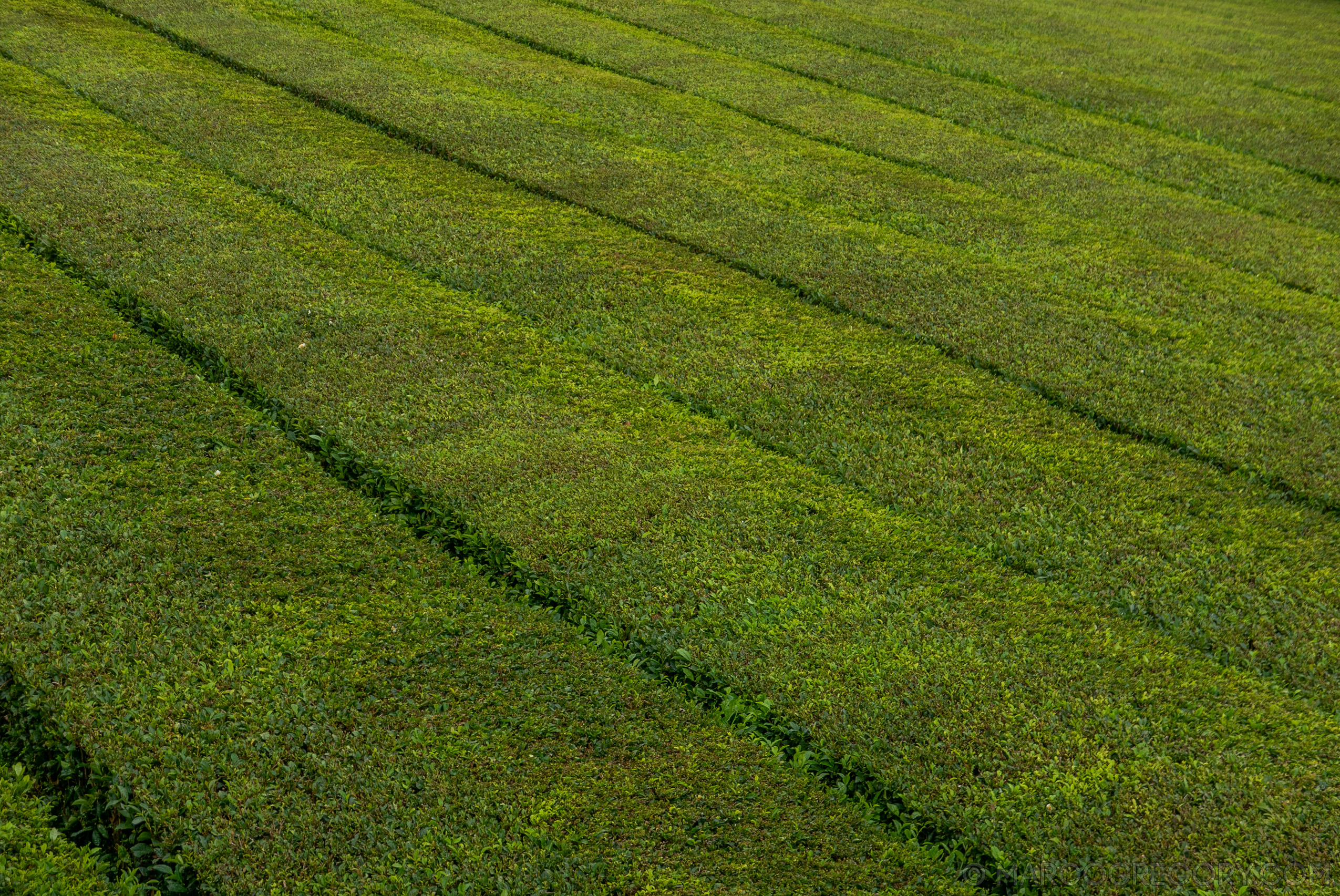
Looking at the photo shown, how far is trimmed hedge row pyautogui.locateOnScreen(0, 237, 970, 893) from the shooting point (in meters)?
3.30

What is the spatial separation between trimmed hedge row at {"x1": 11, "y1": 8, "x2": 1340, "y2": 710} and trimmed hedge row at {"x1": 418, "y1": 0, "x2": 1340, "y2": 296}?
2.97 metres

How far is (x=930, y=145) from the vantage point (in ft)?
31.0

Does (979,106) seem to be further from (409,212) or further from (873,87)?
(409,212)

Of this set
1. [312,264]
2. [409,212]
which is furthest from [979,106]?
[312,264]

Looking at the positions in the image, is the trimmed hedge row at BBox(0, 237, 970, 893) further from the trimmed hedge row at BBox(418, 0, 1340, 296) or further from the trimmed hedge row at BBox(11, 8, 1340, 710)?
the trimmed hedge row at BBox(418, 0, 1340, 296)

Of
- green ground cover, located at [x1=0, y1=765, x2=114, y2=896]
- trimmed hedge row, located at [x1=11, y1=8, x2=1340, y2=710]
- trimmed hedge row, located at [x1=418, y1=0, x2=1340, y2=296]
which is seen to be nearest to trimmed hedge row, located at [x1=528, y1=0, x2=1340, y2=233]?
trimmed hedge row, located at [x1=418, y1=0, x2=1340, y2=296]

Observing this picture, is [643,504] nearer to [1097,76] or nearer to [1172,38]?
[1097,76]

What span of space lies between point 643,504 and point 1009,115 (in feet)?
24.2

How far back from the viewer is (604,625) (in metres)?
4.18

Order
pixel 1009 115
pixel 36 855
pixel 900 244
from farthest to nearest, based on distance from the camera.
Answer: pixel 1009 115 → pixel 900 244 → pixel 36 855

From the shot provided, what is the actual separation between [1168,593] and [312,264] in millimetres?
5063

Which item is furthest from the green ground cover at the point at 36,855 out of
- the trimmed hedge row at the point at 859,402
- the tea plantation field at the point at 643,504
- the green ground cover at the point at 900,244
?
the green ground cover at the point at 900,244

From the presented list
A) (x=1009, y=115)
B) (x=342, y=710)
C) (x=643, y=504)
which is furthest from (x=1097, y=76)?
(x=342, y=710)

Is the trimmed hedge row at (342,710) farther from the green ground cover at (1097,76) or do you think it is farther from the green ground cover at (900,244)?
the green ground cover at (1097,76)
